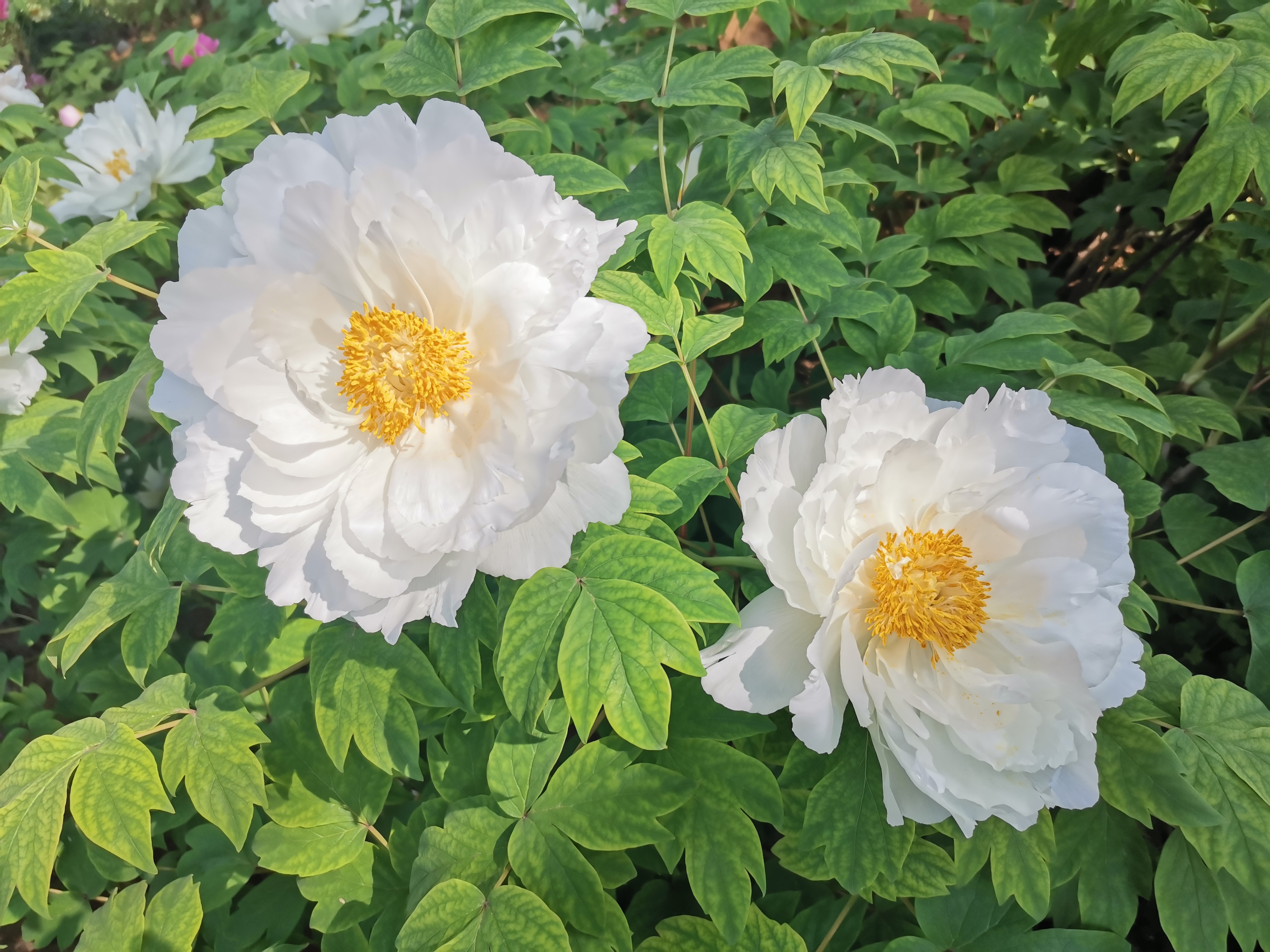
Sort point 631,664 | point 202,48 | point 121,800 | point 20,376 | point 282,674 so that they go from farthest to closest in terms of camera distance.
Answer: point 202,48 < point 20,376 < point 282,674 < point 121,800 < point 631,664

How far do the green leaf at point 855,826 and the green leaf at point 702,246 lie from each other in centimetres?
68

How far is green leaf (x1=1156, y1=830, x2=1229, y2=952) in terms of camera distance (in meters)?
1.10

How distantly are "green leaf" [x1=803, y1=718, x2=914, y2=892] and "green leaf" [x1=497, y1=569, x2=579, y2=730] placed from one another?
38 cm

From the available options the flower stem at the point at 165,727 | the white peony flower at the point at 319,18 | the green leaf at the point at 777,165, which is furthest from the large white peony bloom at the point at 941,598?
the white peony flower at the point at 319,18

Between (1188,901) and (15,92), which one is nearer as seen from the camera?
(1188,901)

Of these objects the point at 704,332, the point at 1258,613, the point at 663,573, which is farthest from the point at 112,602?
the point at 1258,613

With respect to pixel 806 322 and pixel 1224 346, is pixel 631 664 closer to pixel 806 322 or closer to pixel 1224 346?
pixel 806 322

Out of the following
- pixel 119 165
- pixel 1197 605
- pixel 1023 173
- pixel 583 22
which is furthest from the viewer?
pixel 583 22

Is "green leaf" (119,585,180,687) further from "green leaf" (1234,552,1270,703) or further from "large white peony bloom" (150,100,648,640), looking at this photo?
"green leaf" (1234,552,1270,703)

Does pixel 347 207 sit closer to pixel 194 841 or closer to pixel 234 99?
pixel 234 99

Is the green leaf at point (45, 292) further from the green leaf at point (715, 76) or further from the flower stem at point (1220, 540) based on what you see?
the flower stem at point (1220, 540)

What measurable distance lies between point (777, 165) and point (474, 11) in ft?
1.75

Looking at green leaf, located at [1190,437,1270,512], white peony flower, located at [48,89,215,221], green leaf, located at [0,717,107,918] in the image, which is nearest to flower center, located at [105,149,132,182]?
white peony flower, located at [48,89,215,221]

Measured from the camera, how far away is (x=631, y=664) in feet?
3.05
